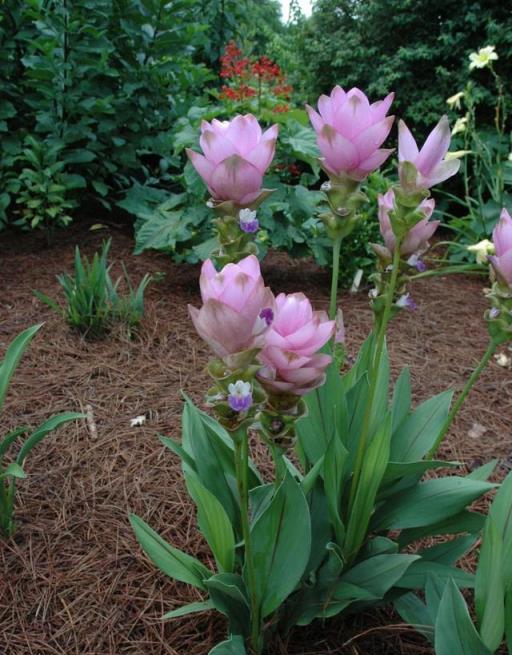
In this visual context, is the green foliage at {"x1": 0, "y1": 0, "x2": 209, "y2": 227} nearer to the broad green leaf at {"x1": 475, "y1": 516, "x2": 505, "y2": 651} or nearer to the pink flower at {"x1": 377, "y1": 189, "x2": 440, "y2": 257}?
the pink flower at {"x1": 377, "y1": 189, "x2": 440, "y2": 257}

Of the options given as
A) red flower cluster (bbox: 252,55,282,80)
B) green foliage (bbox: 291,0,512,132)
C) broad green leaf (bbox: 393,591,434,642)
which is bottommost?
broad green leaf (bbox: 393,591,434,642)

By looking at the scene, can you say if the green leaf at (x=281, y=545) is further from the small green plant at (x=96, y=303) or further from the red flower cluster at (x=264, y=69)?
the red flower cluster at (x=264, y=69)

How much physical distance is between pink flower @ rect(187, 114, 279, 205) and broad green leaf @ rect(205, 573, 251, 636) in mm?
698

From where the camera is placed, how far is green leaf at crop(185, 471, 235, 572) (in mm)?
1053

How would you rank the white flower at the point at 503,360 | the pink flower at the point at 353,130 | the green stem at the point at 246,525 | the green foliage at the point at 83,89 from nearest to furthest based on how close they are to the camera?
the green stem at the point at 246,525 → the pink flower at the point at 353,130 → the white flower at the point at 503,360 → the green foliage at the point at 83,89

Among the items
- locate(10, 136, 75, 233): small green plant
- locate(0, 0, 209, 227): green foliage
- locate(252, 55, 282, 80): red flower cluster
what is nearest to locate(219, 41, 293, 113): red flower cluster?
locate(252, 55, 282, 80): red flower cluster

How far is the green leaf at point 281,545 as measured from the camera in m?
1.04

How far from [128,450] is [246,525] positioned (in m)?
1.07

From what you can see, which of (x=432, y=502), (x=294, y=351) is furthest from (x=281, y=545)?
(x=294, y=351)

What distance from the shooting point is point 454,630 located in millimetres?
943

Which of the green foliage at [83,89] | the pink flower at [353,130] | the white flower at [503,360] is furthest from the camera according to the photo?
the green foliage at [83,89]

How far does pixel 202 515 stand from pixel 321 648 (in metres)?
0.42

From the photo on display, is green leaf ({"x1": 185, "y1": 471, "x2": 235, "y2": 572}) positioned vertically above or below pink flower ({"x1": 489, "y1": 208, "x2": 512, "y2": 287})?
below

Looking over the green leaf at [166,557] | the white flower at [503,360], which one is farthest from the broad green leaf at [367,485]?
the white flower at [503,360]
